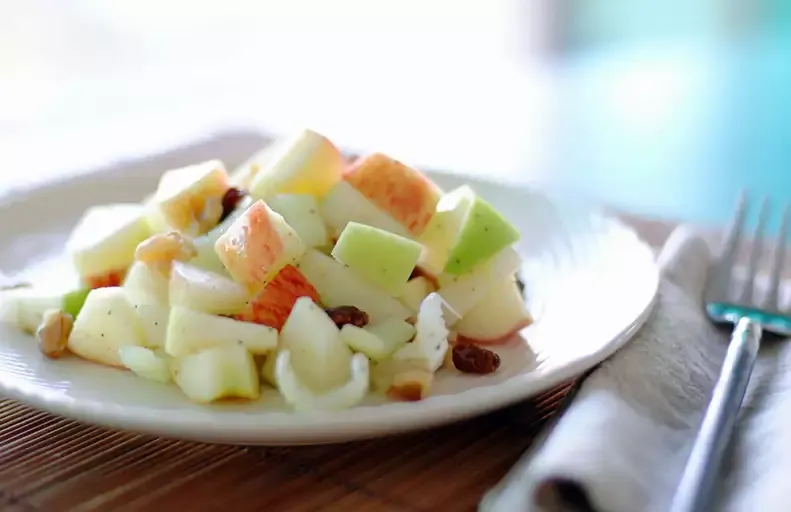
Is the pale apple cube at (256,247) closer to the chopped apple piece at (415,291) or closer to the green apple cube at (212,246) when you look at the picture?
the green apple cube at (212,246)

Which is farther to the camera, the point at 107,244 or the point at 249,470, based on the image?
the point at 107,244

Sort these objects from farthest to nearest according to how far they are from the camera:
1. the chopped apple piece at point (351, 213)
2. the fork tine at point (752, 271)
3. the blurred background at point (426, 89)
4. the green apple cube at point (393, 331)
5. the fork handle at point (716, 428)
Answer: the blurred background at point (426, 89), the fork tine at point (752, 271), the chopped apple piece at point (351, 213), the green apple cube at point (393, 331), the fork handle at point (716, 428)

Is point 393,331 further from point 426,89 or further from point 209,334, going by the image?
point 426,89

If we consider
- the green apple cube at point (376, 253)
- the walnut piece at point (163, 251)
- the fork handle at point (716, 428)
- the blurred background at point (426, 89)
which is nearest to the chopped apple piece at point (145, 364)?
the walnut piece at point (163, 251)

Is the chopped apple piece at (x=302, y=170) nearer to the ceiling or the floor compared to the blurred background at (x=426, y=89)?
nearer to the ceiling

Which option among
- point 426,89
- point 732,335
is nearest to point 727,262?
point 732,335

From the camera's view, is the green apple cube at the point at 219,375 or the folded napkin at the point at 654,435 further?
the green apple cube at the point at 219,375
